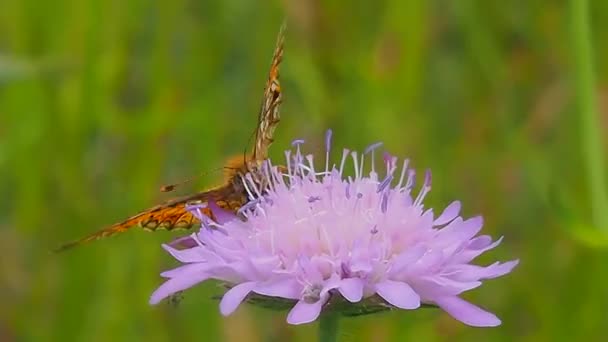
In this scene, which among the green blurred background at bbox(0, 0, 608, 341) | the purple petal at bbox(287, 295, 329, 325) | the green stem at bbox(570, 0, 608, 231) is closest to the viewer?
the purple petal at bbox(287, 295, 329, 325)

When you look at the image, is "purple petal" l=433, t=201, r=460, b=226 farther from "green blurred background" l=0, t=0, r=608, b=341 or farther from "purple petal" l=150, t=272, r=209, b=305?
"green blurred background" l=0, t=0, r=608, b=341

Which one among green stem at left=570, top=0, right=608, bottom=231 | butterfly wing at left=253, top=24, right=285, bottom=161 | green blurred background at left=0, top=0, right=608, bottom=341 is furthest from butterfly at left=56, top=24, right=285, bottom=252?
green blurred background at left=0, top=0, right=608, bottom=341

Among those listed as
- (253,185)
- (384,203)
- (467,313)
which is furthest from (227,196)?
(467,313)

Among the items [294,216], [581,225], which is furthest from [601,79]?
[294,216]

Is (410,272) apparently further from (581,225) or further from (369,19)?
(369,19)

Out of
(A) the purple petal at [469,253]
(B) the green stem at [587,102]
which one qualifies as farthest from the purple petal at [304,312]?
(B) the green stem at [587,102]

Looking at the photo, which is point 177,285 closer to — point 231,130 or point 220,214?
point 220,214
